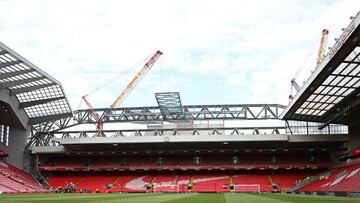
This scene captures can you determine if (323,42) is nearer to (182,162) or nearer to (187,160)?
(187,160)

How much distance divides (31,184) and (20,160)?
7882 mm

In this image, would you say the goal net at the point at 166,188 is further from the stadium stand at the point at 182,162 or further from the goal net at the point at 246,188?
the goal net at the point at 246,188

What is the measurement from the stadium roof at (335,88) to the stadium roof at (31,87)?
31.7m

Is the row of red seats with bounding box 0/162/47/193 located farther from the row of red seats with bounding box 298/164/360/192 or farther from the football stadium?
the row of red seats with bounding box 298/164/360/192

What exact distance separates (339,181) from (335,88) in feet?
46.9

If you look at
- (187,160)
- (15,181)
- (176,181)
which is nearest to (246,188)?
(176,181)

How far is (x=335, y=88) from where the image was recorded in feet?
156

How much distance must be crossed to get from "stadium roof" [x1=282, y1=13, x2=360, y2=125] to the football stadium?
1.45 feet

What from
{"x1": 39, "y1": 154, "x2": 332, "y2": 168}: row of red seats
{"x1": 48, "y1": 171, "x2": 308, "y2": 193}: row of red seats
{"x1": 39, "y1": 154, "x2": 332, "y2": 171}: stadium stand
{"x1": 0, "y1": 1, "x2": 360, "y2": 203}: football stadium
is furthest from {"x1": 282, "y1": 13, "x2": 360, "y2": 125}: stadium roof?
{"x1": 48, "y1": 171, "x2": 308, "y2": 193}: row of red seats

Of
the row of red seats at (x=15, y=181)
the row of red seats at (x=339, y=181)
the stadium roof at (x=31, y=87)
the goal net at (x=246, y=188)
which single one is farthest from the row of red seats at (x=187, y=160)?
the stadium roof at (x=31, y=87)

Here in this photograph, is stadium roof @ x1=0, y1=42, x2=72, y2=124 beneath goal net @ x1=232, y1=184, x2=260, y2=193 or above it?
above

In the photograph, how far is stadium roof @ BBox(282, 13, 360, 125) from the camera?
33.6 m

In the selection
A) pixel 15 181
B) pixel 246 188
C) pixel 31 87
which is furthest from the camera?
pixel 246 188

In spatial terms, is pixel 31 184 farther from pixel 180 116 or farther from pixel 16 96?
pixel 180 116
